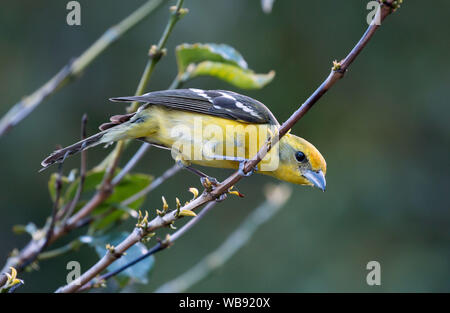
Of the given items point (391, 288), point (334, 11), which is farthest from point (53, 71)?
point (391, 288)

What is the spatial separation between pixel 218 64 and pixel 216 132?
0.37 m

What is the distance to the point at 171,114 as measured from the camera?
2.90m

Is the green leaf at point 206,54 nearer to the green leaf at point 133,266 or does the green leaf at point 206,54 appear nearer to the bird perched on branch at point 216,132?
the bird perched on branch at point 216,132

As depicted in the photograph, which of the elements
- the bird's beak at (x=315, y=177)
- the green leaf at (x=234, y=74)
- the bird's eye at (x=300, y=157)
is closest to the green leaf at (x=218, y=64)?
the green leaf at (x=234, y=74)

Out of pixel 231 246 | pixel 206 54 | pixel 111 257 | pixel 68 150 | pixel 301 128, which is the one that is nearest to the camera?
pixel 111 257

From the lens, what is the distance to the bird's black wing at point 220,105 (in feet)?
9.30

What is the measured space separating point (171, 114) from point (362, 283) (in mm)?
4763

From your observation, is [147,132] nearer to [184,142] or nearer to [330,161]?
[184,142]

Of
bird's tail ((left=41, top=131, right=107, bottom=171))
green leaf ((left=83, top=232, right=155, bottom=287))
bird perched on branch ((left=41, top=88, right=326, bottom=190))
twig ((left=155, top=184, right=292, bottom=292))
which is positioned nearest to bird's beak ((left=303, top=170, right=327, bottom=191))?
bird perched on branch ((left=41, top=88, right=326, bottom=190))

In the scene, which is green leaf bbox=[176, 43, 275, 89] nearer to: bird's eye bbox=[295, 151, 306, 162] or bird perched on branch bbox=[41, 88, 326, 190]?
bird perched on branch bbox=[41, 88, 326, 190]

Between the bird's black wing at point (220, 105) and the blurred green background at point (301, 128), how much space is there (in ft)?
12.0

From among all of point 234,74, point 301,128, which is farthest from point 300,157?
point 301,128

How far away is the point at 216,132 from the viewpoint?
2848 mm

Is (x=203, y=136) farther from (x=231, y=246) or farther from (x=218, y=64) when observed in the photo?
(x=231, y=246)
